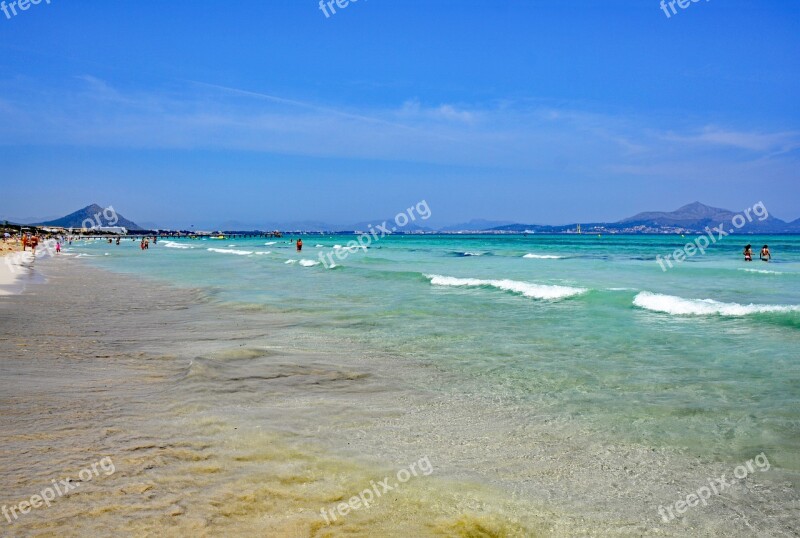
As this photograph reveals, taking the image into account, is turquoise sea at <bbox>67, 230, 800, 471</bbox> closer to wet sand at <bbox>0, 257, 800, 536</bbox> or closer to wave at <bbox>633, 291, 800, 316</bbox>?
wave at <bbox>633, 291, 800, 316</bbox>

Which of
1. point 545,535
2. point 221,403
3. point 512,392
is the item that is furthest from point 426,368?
point 545,535

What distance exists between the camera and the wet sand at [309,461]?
4500 millimetres

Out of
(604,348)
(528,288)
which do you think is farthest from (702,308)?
(528,288)

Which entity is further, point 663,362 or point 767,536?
point 663,362

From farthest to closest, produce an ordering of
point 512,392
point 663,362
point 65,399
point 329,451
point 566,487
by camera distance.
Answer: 1. point 663,362
2. point 512,392
3. point 65,399
4. point 329,451
5. point 566,487

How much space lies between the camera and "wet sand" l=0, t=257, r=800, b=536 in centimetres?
450

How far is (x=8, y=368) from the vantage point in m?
9.05

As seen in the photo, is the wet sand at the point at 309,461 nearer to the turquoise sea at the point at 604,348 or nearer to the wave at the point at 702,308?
the turquoise sea at the point at 604,348

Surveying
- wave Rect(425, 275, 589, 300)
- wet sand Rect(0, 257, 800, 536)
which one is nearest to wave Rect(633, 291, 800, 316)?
wave Rect(425, 275, 589, 300)

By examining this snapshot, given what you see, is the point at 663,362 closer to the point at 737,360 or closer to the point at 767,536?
the point at 737,360

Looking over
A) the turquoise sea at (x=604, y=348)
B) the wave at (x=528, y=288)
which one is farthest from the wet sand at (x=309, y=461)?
the wave at (x=528, y=288)

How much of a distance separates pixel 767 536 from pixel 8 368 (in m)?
10.1

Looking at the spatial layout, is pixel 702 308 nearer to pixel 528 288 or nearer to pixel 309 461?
pixel 528 288

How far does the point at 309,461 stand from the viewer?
18.4 ft
